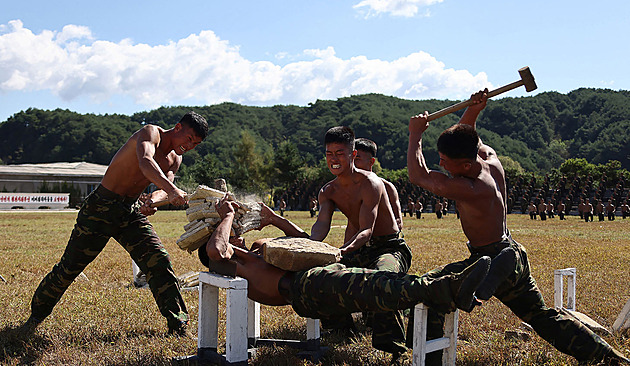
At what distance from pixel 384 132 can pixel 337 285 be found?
340 feet

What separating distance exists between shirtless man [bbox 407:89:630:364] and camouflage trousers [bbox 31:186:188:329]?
8.14 feet

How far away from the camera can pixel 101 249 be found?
493cm

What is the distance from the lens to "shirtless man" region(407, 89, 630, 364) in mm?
3551

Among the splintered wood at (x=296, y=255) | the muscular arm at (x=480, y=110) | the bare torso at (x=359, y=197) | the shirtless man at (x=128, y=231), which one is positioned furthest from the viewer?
the shirtless man at (x=128, y=231)

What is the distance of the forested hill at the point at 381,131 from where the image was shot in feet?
319

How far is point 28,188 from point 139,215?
5451cm

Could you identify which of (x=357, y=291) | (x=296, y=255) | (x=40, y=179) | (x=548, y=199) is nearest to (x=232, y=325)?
(x=296, y=255)

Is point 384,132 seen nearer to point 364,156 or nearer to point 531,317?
point 364,156

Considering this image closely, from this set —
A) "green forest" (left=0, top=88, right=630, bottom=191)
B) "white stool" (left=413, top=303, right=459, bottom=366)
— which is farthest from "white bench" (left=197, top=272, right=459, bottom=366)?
"green forest" (left=0, top=88, right=630, bottom=191)

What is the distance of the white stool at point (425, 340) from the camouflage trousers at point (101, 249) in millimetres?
2441

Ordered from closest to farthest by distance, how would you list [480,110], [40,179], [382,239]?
1. [480,110]
2. [382,239]
3. [40,179]

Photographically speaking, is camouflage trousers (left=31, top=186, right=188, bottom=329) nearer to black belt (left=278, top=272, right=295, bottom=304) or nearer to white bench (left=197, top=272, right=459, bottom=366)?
white bench (left=197, top=272, right=459, bottom=366)

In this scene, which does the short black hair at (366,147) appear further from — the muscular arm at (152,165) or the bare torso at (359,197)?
the muscular arm at (152,165)

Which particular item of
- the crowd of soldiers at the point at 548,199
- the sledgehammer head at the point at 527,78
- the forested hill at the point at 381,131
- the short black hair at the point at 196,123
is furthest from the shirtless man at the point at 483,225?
the forested hill at the point at 381,131
